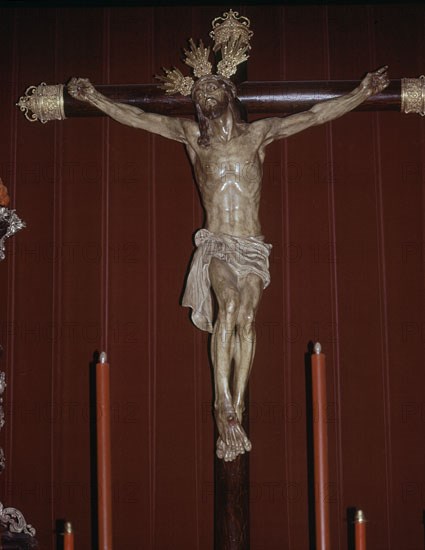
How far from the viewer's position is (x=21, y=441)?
3.46 metres

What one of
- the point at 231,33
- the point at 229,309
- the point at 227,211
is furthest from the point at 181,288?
the point at 231,33

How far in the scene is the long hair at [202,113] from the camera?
294cm

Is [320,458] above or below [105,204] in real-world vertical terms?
below

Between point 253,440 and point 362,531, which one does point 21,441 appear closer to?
point 253,440

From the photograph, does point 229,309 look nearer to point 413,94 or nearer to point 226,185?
point 226,185

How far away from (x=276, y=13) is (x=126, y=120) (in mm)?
1073

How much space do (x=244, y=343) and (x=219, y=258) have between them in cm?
33

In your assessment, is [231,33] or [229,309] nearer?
[229,309]

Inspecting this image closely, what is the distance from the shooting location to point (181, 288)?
355 cm

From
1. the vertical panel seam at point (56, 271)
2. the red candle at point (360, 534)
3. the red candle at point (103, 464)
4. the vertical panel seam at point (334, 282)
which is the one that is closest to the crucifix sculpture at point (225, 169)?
the vertical panel seam at point (56, 271)

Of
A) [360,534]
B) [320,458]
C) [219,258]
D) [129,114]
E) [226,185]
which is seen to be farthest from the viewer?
[129,114]

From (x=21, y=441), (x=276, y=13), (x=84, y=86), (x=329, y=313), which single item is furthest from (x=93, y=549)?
(x=276, y=13)

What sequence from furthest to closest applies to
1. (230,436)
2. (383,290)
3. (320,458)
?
(383,290)
(230,436)
(320,458)

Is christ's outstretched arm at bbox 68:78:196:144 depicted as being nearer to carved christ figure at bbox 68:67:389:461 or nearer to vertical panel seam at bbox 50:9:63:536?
carved christ figure at bbox 68:67:389:461
